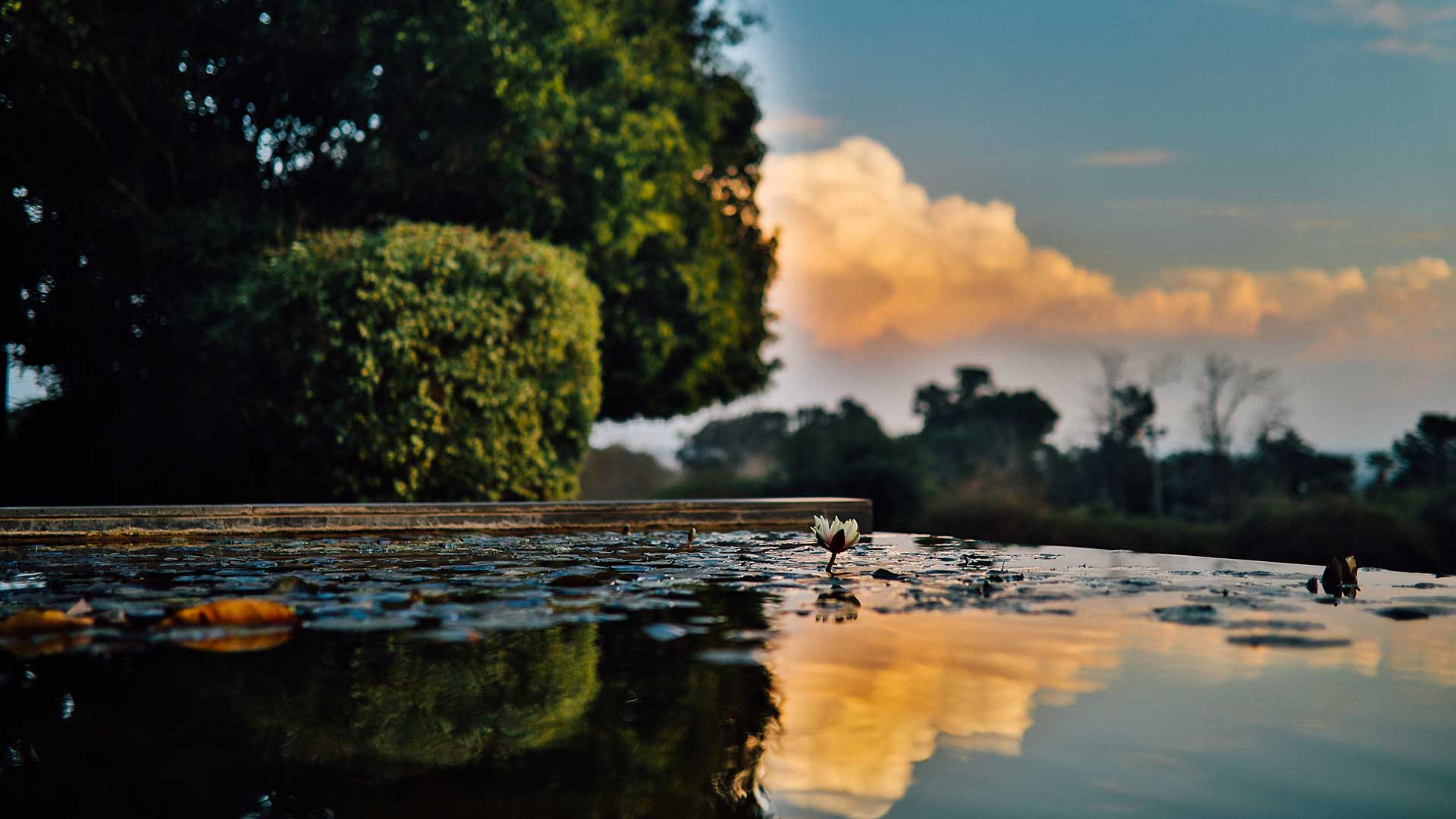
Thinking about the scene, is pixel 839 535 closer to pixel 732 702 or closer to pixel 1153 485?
pixel 732 702

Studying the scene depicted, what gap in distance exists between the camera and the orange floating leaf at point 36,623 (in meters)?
2.94

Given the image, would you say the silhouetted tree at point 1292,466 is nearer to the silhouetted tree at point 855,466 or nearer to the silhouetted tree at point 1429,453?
the silhouetted tree at point 1429,453

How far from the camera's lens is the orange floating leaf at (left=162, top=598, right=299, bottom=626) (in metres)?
3.06

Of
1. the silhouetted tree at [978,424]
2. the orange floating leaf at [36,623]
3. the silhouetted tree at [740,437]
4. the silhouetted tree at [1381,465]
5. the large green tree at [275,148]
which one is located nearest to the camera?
the orange floating leaf at [36,623]

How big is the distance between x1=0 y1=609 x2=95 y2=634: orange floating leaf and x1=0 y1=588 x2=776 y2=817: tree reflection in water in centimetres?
32

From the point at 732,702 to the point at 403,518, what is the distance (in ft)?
21.1

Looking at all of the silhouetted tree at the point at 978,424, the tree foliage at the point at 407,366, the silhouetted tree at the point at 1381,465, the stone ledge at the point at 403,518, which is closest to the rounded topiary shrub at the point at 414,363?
the tree foliage at the point at 407,366

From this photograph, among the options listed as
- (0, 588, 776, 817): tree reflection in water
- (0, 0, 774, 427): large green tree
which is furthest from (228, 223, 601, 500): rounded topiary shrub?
(0, 588, 776, 817): tree reflection in water

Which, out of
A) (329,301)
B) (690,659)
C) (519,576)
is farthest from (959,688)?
(329,301)

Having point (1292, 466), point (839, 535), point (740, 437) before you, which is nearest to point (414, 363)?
point (839, 535)

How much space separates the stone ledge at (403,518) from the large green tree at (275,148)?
551 centimetres

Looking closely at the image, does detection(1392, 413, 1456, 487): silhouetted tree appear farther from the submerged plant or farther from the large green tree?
the submerged plant

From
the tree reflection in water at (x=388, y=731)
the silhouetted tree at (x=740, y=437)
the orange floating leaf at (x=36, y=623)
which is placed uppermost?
the silhouetted tree at (x=740, y=437)

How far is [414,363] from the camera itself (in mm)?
10641
